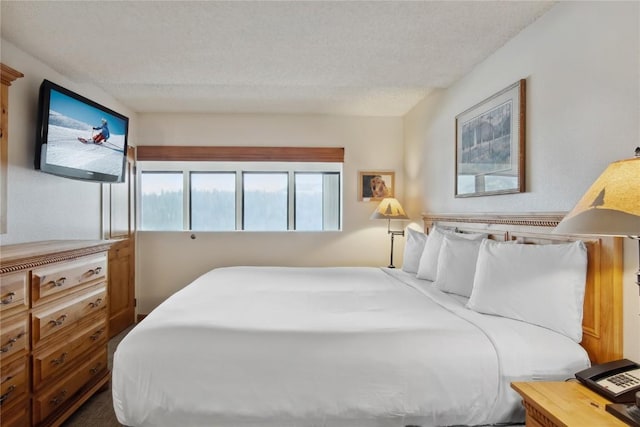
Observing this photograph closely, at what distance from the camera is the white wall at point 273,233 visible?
13.2ft

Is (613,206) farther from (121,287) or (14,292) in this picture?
(121,287)

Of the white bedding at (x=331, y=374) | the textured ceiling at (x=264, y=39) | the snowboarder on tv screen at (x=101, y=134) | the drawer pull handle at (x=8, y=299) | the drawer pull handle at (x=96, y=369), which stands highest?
the textured ceiling at (x=264, y=39)

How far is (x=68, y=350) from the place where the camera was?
6.54 ft

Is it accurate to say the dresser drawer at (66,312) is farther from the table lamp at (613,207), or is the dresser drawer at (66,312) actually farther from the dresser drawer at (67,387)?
the table lamp at (613,207)

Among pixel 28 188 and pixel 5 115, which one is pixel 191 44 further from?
pixel 28 188

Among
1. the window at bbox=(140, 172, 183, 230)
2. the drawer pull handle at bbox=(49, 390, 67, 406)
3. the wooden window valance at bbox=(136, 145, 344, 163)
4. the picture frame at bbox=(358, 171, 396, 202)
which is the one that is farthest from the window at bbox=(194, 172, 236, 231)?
the drawer pull handle at bbox=(49, 390, 67, 406)

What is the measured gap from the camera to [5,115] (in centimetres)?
216

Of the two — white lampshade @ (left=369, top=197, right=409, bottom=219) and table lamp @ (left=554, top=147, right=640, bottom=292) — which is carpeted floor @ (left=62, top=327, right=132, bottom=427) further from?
white lampshade @ (left=369, top=197, right=409, bottom=219)

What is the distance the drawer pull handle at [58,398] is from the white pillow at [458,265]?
7.98 ft

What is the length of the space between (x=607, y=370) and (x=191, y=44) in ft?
9.09

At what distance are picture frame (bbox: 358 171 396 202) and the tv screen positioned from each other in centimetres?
261

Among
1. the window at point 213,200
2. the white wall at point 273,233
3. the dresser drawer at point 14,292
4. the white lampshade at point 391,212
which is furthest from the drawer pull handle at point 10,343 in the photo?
the white lampshade at point 391,212

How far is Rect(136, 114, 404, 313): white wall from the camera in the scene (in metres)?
4.03

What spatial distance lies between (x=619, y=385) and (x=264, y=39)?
2.45 metres
